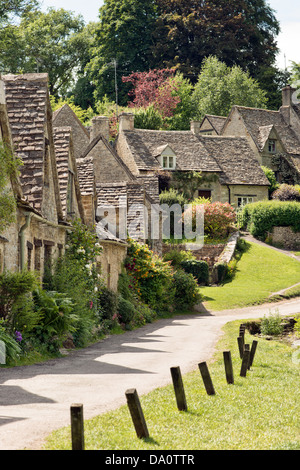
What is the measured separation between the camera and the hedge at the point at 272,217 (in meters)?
51.9

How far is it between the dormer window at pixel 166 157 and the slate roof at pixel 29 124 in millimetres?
35379

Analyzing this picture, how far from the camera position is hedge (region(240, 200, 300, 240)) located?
2045 inches

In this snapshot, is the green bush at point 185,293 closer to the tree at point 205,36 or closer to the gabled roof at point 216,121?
the gabled roof at point 216,121

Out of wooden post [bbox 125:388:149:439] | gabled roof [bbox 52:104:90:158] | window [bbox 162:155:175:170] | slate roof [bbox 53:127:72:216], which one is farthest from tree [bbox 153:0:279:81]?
wooden post [bbox 125:388:149:439]

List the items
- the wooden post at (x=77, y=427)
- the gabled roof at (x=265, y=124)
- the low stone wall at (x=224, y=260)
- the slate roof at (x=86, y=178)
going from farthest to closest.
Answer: the gabled roof at (x=265, y=124)
the low stone wall at (x=224, y=260)
the slate roof at (x=86, y=178)
the wooden post at (x=77, y=427)

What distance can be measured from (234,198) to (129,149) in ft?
32.5

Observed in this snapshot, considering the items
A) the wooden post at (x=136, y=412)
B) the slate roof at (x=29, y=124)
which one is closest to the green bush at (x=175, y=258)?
the slate roof at (x=29, y=124)

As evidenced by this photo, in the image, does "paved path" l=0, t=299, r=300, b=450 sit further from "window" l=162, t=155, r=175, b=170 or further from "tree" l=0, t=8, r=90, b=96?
"tree" l=0, t=8, r=90, b=96

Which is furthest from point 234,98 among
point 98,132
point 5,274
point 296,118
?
point 5,274

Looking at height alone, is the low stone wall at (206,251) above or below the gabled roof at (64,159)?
below

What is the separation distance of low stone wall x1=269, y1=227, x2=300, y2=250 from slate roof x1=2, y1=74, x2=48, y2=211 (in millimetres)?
33272

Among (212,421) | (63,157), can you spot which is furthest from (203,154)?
(212,421)

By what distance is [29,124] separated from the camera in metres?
20.9
